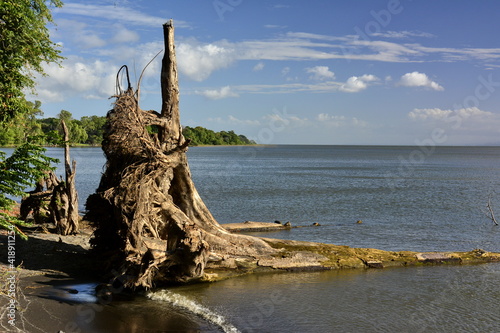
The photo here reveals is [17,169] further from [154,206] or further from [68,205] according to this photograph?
[68,205]

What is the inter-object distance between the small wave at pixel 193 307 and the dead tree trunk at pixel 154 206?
0.42 metres

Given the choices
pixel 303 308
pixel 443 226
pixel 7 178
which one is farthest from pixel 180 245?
pixel 443 226

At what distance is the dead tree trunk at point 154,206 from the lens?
14.0 metres

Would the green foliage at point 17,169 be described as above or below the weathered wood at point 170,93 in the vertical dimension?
below

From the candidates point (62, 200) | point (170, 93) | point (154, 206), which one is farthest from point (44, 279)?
point (170, 93)

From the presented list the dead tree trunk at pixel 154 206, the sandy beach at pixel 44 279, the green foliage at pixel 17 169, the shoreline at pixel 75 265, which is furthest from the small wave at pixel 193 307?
the green foliage at pixel 17 169

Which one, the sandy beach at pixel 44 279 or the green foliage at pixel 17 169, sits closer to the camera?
the green foliage at pixel 17 169

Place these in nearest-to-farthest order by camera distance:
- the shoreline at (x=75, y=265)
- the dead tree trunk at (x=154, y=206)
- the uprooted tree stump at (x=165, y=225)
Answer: the shoreline at (x=75, y=265) → the dead tree trunk at (x=154, y=206) → the uprooted tree stump at (x=165, y=225)

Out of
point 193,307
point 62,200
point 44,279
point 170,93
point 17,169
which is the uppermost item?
point 170,93

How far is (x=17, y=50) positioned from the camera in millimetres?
17406

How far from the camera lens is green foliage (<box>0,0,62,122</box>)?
54.6 ft

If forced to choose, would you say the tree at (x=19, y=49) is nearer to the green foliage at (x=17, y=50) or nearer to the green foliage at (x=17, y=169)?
the green foliage at (x=17, y=50)

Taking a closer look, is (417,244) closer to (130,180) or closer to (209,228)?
(209,228)

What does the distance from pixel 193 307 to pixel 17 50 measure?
10978mm
